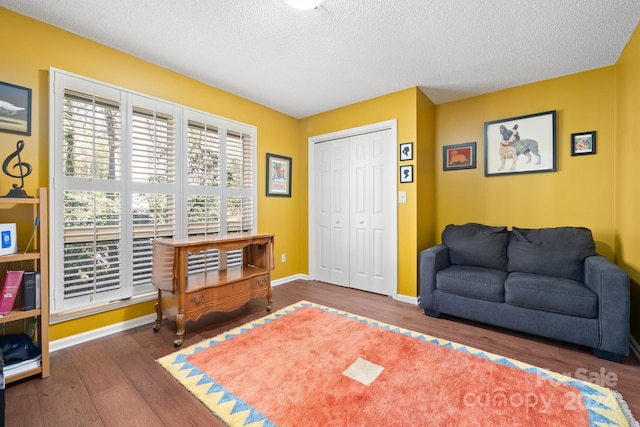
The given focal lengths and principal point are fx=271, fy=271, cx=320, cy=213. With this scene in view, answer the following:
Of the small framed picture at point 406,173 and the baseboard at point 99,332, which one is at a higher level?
the small framed picture at point 406,173

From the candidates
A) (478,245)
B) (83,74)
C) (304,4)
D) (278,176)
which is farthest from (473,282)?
(83,74)

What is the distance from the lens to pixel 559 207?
294 cm

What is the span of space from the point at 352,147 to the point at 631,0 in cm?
261

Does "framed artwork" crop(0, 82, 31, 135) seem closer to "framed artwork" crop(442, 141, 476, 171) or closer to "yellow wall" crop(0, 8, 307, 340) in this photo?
"yellow wall" crop(0, 8, 307, 340)

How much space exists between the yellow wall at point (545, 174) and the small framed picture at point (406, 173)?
70cm

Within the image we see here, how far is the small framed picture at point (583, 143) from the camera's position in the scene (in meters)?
2.75

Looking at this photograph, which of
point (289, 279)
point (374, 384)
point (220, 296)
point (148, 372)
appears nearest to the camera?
point (374, 384)

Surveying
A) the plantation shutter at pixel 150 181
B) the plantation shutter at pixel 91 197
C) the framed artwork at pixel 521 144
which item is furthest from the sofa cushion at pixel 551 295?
the plantation shutter at pixel 91 197

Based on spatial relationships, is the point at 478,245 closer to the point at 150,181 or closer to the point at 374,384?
the point at 374,384

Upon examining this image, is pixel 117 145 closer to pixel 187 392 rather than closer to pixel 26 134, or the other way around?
pixel 26 134

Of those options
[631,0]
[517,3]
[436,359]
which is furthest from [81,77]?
[631,0]

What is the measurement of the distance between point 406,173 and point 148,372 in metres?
3.06

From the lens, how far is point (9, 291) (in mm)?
1706

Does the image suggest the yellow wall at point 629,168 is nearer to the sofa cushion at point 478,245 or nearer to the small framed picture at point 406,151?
the sofa cushion at point 478,245
